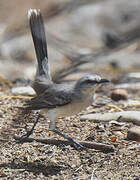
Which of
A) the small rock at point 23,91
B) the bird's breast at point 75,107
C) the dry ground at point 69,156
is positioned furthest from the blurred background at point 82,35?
the bird's breast at point 75,107

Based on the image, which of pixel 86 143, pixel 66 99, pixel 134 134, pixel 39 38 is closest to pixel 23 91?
pixel 39 38

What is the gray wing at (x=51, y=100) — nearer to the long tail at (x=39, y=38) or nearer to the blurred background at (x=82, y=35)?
the long tail at (x=39, y=38)

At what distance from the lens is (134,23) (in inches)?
423

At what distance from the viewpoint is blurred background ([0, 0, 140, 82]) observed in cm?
879

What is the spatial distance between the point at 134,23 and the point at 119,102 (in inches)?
213

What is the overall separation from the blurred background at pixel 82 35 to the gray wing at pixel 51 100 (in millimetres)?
3912

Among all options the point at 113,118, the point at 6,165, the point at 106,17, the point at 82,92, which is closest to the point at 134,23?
the point at 106,17

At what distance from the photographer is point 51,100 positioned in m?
4.16

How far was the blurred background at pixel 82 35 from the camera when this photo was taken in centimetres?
879

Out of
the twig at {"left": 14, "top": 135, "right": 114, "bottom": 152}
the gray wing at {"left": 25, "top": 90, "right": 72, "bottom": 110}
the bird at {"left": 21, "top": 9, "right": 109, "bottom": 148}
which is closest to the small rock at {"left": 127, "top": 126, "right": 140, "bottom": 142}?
the twig at {"left": 14, "top": 135, "right": 114, "bottom": 152}

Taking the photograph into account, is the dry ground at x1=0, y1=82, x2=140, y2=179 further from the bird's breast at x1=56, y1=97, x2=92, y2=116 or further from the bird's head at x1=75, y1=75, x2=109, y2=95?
the bird's head at x1=75, y1=75, x2=109, y2=95

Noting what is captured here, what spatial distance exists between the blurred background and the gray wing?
12.8 ft

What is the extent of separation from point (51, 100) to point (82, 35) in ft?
21.6

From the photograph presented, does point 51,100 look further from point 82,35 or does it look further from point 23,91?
point 82,35
